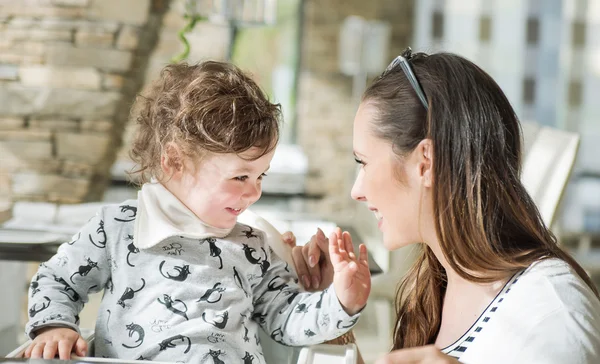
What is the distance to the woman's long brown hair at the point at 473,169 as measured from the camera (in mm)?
1148

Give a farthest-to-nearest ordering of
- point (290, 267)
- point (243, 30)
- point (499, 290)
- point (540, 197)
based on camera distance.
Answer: point (243, 30), point (540, 197), point (290, 267), point (499, 290)

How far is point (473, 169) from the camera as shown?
1.15 m

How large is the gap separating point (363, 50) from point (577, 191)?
213 centimetres

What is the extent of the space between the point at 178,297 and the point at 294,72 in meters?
5.94

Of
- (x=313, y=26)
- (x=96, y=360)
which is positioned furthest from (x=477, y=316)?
(x=313, y=26)

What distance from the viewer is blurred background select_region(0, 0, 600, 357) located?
3.87 metres

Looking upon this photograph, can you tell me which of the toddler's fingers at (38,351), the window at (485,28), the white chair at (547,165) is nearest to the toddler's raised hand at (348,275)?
the toddler's fingers at (38,351)

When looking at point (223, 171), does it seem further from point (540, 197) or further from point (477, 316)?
point (540, 197)

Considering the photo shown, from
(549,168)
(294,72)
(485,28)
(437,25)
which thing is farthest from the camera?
(294,72)

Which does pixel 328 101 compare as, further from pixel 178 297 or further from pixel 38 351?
pixel 38 351

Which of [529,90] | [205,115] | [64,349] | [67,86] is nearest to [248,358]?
[64,349]

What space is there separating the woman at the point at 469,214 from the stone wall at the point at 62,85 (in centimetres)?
284

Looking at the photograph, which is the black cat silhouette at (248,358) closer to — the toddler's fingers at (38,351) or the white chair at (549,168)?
the toddler's fingers at (38,351)

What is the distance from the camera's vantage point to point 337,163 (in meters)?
6.84
